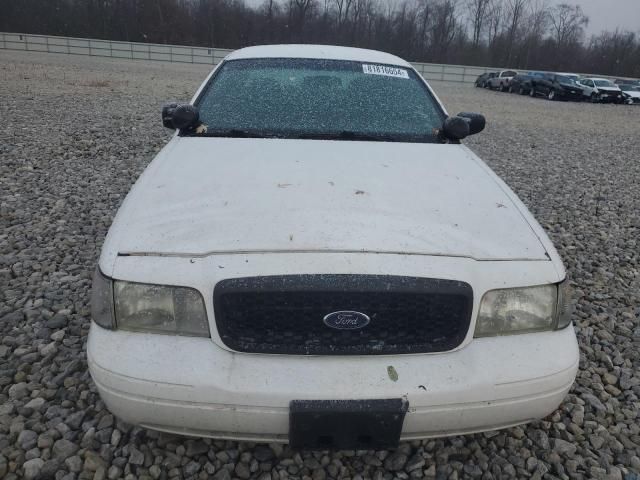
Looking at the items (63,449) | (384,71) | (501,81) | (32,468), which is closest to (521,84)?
(501,81)

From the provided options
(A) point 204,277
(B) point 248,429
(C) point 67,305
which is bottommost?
(C) point 67,305

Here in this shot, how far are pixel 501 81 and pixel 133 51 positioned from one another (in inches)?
1020

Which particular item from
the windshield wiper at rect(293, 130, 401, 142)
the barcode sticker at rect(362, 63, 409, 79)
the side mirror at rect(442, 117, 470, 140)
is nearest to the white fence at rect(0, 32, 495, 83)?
the barcode sticker at rect(362, 63, 409, 79)

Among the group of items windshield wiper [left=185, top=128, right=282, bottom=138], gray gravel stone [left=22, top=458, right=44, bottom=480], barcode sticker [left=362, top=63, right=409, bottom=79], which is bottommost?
gray gravel stone [left=22, top=458, right=44, bottom=480]

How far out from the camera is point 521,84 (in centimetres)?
→ 2712

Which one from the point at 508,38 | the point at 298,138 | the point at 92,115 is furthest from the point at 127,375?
the point at 508,38

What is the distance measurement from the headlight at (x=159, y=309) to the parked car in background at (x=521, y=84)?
28.8 metres

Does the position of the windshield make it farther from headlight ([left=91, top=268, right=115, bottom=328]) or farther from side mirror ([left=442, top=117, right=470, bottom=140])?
headlight ([left=91, top=268, right=115, bottom=328])

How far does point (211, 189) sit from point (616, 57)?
2283 inches

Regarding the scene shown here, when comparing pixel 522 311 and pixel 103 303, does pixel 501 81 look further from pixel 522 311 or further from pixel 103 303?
pixel 103 303

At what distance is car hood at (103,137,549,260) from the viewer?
1.75 meters

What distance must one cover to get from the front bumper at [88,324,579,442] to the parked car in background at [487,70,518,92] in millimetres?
30453

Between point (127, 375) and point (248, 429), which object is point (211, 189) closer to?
point (127, 375)

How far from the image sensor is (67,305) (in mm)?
3043
